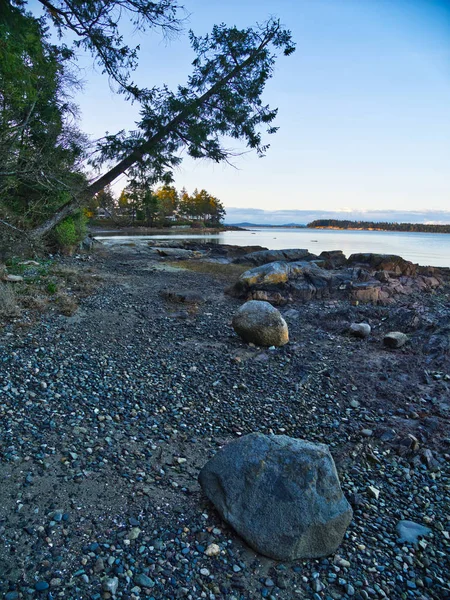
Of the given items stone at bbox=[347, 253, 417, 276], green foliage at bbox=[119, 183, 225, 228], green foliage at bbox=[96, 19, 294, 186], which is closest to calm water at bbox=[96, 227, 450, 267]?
stone at bbox=[347, 253, 417, 276]

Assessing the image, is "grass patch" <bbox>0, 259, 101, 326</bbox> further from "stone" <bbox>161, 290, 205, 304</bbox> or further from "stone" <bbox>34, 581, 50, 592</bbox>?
"stone" <bbox>34, 581, 50, 592</bbox>

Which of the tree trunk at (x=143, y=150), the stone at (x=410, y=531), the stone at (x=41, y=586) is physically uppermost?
the tree trunk at (x=143, y=150)

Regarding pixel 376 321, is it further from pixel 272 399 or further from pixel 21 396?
pixel 21 396

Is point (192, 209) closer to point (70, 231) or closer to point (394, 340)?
point (70, 231)

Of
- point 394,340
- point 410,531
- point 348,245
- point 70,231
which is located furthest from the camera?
point 348,245

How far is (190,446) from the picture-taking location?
4520mm

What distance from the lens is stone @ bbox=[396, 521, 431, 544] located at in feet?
10.8

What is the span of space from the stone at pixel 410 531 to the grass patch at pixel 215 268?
1526 centimetres

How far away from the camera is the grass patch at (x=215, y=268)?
63.7ft

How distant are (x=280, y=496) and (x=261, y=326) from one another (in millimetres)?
5127

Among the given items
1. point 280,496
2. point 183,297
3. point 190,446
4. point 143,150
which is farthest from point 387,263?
point 280,496

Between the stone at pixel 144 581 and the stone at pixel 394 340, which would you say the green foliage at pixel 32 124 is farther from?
the stone at pixel 394 340

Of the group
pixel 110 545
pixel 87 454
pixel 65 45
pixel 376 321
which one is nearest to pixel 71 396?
pixel 87 454

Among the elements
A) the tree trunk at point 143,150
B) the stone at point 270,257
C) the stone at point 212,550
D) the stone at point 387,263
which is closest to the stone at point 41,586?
the stone at point 212,550
